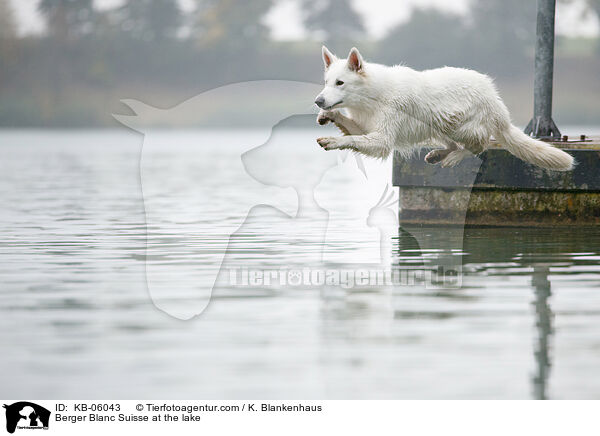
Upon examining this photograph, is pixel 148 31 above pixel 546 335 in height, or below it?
above

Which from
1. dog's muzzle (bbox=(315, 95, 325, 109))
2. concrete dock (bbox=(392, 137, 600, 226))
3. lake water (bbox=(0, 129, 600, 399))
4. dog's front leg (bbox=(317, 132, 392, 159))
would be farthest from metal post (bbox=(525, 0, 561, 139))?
dog's muzzle (bbox=(315, 95, 325, 109))

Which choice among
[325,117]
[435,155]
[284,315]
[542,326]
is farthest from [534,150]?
[284,315]

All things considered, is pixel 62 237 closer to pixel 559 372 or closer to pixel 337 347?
pixel 337 347

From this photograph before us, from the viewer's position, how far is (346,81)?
11586 millimetres

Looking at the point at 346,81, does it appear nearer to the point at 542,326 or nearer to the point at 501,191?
the point at 542,326

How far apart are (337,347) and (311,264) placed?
4.46m

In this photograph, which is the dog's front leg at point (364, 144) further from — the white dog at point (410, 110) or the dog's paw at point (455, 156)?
the dog's paw at point (455, 156)

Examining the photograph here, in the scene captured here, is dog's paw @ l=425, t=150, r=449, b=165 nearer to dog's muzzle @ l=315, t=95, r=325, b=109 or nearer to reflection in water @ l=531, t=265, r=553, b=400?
reflection in water @ l=531, t=265, r=553, b=400

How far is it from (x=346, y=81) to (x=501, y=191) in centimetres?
547

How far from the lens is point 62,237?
1659 cm

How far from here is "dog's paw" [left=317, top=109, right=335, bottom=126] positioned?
38.1ft

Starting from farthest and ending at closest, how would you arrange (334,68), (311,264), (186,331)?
(311,264) → (334,68) → (186,331)
